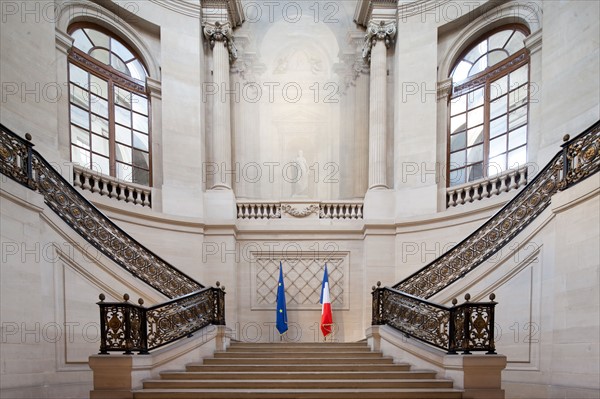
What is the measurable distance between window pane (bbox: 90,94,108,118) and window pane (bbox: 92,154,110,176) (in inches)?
39.4

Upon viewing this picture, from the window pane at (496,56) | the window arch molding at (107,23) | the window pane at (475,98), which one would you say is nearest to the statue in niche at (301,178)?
the window arch molding at (107,23)

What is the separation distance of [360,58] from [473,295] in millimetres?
7621

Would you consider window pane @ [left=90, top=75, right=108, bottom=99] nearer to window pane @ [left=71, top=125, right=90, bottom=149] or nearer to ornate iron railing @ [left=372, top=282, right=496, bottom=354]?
window pane @ [left=71, top=125, right=90, bottom=149]

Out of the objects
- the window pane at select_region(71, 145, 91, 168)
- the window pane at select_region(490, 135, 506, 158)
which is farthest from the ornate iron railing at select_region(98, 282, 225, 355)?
the window pane at select_region(490, 135, 506, 158)

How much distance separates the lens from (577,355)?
5.05 metres

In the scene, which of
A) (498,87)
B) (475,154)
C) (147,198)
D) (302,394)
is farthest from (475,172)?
(147,198)

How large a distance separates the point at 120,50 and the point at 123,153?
8.44ft

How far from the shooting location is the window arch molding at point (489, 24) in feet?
30.0

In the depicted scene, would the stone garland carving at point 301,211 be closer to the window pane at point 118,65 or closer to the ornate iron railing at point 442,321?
the ornate iron railing at point 442,321

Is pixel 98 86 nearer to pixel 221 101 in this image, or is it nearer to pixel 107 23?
pixel 107 23

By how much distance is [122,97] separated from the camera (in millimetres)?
10047

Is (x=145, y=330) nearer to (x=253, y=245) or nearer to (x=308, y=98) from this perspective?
(x=253, y=245)

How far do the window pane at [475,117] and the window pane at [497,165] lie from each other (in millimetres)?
1017

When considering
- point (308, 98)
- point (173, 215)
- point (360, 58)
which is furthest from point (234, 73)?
point (173, 215)
